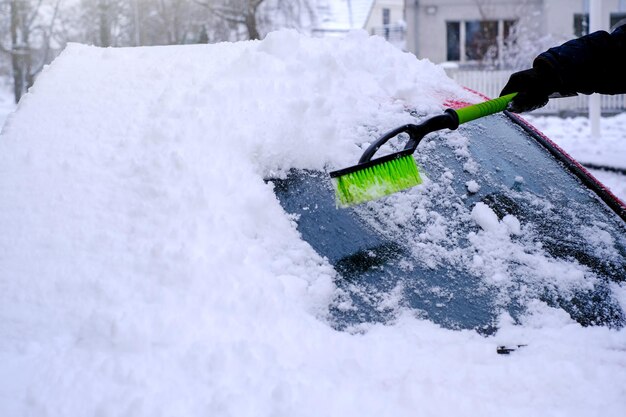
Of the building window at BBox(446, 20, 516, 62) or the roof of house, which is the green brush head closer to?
the building window at BBox(446, 20, 516, 62)

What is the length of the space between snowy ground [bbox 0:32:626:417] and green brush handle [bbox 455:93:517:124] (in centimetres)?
21

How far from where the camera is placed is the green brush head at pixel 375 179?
5.67 feet

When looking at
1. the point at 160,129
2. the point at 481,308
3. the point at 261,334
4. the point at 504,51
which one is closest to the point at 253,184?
the point at 160,129

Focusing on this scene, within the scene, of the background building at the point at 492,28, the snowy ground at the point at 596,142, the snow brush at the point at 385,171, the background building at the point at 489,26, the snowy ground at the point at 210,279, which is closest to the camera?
the snowy ground at the point at 210,279

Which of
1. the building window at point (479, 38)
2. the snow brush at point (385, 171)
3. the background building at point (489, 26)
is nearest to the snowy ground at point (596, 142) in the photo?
the snow brush at point (385, 171)

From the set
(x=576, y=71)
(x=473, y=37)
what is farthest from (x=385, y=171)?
(x=473, y=37)

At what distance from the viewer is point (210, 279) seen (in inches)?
56.6

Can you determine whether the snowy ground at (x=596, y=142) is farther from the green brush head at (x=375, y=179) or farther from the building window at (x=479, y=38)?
the building window at (x=479, y=38)

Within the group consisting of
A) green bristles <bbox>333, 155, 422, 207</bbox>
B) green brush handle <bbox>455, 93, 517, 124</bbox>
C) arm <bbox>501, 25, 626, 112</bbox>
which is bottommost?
green bristles <bbox>333, 155, 422, 207</bbox>

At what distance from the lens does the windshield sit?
1584mm

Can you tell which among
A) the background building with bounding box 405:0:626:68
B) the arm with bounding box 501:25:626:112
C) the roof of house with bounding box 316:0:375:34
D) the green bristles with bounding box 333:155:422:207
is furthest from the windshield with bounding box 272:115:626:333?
the roof of house with bounding box 316:0:375:34

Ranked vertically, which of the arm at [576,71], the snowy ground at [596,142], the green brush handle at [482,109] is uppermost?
the arm at [576,71]

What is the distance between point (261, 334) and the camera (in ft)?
4.43

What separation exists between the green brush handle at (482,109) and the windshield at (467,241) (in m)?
0.11
